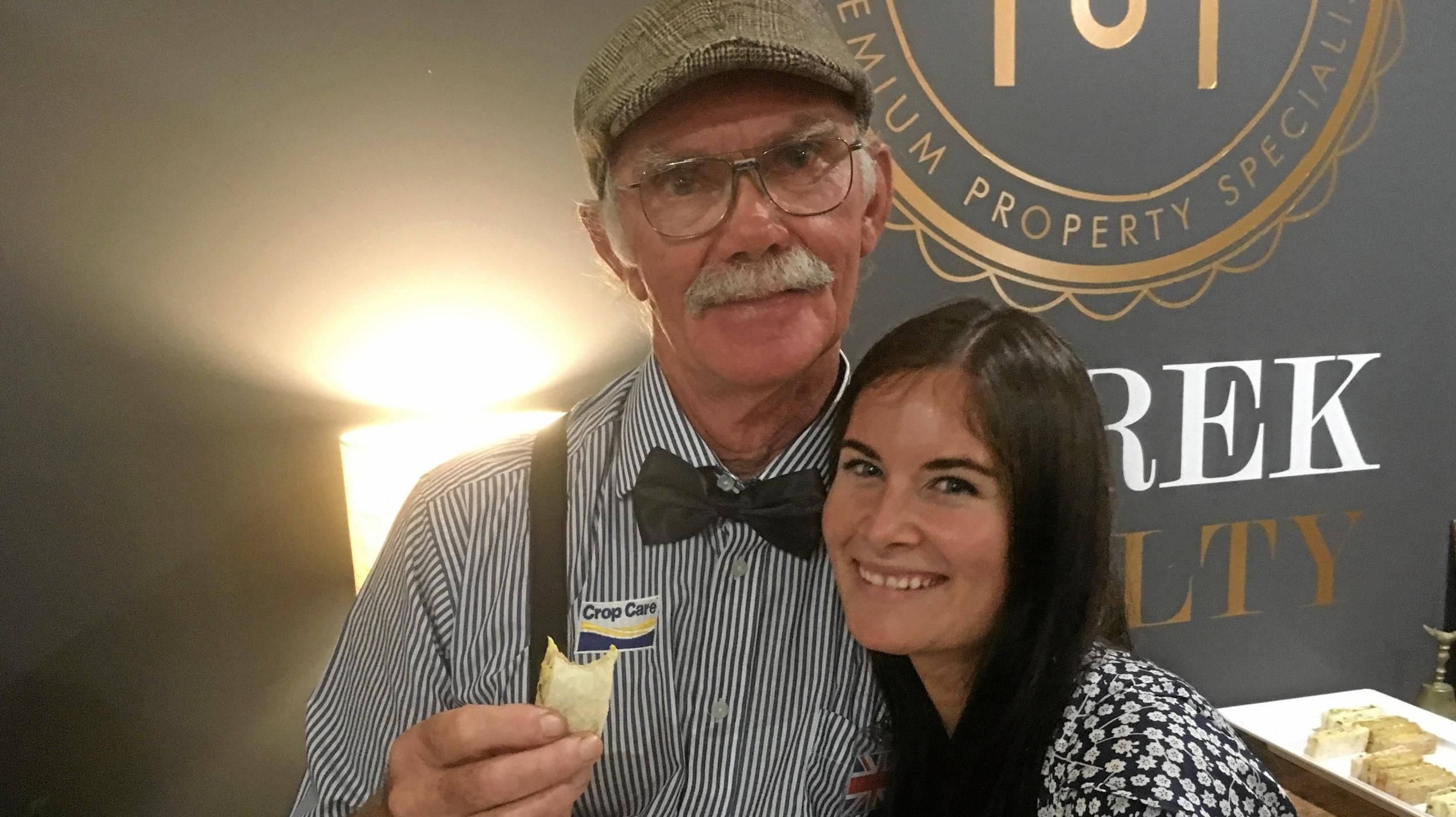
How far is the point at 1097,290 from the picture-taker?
2473mm

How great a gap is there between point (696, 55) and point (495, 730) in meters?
0.77

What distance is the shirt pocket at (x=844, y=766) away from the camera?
4.05ft

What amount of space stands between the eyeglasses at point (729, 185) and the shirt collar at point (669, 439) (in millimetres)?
254

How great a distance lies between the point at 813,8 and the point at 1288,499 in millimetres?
2251

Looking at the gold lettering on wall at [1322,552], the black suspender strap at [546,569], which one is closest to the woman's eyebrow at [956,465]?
the black suspender strap at [546,569]

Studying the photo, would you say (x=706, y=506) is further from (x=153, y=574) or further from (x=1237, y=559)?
(x=1237, y=559)

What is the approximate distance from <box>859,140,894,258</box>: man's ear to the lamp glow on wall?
905mm

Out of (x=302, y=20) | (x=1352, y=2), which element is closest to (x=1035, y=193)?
(x=1352, y=2)

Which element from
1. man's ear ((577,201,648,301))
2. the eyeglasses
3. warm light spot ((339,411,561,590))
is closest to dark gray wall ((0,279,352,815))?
warm light spot ((339,411,561,590))

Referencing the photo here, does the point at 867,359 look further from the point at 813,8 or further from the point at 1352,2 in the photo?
the point at 1352,2

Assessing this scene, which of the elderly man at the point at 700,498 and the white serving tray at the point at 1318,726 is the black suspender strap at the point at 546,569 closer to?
the elderly man at the point at 700,498

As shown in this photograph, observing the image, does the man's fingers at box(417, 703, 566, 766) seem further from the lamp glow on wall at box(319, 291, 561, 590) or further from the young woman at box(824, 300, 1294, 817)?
the lamp glow on wall at box(319, 291, 561, 590)

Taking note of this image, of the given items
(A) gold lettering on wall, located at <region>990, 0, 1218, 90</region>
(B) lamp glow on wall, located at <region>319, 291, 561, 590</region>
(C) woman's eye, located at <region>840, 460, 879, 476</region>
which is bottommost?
(C) woman's eye, located at <region>840, 460, 879, 476</region>

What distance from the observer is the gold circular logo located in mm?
2299
